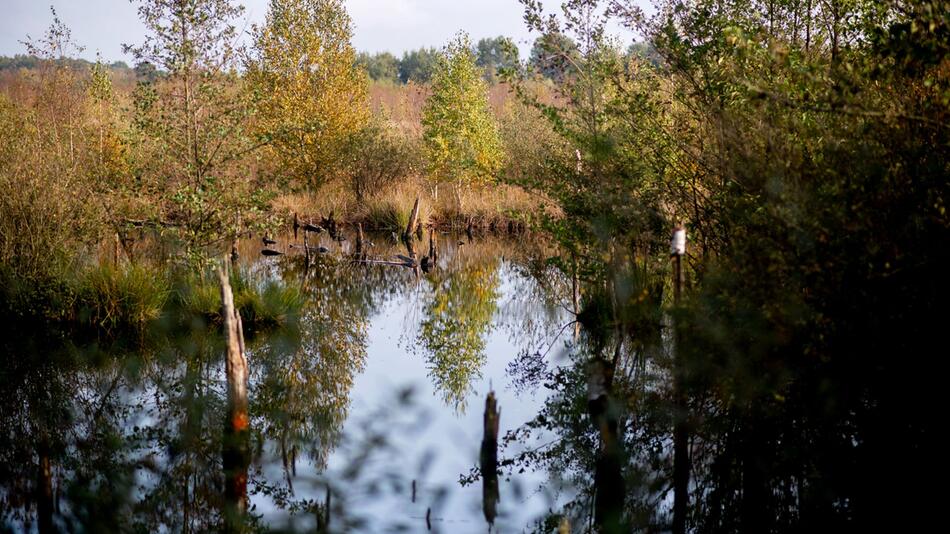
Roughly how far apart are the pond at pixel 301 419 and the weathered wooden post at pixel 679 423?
99cm

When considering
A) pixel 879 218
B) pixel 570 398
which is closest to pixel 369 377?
pixel 570 398

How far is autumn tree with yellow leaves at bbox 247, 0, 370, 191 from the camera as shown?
36156mm

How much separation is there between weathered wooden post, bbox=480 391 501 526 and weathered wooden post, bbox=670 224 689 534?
1.53 m

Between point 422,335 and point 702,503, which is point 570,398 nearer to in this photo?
point 702,503

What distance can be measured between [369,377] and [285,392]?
1614 millimetres

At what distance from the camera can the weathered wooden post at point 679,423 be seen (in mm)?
7986

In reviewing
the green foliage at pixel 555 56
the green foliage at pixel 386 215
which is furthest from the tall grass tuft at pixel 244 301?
the green foliage at pixel 386 215

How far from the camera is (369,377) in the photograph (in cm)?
1314

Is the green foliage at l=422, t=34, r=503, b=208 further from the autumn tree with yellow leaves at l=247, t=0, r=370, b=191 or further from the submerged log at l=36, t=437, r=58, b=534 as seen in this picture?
the submerged log at l=36, t=437, r=58, b=534

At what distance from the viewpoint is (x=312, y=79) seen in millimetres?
37312

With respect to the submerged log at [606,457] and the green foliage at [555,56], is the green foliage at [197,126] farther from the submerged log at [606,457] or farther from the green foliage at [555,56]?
the submerged log at [606,457]

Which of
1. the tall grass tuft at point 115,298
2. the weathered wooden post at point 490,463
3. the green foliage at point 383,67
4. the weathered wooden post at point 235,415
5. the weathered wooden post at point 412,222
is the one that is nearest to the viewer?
the weathered wooden post at point 490,463

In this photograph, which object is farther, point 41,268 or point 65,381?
point 41,268

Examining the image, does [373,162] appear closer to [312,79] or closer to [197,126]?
[312,79]
